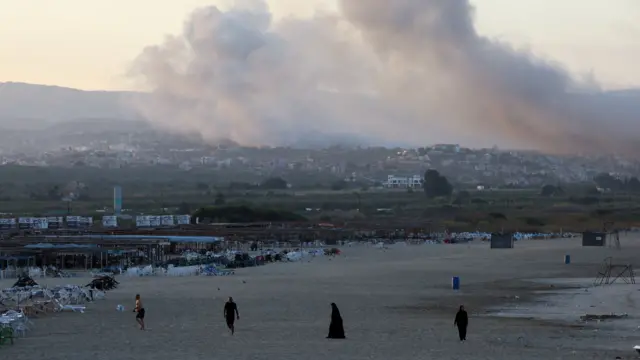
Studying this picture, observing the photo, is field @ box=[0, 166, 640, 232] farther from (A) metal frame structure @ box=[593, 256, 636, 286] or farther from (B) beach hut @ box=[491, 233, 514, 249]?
(A) metal frame structure @ box=[593, 256, 636, 286]

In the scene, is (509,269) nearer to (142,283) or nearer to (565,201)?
(142,283)

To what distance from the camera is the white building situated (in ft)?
550

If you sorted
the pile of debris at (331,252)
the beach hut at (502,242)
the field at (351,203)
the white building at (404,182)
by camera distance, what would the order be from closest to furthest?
the pile of debris at (331,252) → the beach hut at (502,242) → the field at (351,203) → the white building at (404,182)

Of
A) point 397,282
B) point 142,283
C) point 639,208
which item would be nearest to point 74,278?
point 142,283

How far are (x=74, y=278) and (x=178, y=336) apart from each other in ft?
80.9

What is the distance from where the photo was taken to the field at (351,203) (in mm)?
110875

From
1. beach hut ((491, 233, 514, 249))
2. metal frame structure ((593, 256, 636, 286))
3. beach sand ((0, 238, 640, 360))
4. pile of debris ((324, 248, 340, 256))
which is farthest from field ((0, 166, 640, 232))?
beach sand ((0, 238, 640, 360))

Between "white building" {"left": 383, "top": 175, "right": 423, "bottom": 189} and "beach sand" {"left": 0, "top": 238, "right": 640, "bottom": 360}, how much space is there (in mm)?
112120

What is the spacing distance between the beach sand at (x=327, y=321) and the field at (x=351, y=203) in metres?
56.1

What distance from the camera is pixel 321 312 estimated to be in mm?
32969

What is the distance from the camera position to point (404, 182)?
173 metres

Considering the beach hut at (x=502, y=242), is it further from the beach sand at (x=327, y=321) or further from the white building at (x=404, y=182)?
the white building at (x=404, y=182)

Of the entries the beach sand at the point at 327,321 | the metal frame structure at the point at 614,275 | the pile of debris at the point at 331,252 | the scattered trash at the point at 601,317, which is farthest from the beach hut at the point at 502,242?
the scattered trash at the point at 601,317

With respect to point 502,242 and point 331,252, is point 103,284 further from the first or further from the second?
point 502,242
